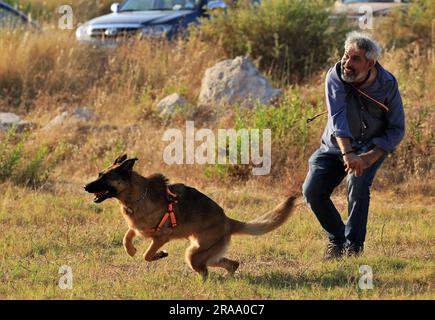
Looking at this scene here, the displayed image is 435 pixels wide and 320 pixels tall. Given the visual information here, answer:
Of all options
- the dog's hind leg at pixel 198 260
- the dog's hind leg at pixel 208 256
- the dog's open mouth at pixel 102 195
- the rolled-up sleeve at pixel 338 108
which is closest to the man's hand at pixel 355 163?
the rolled-up sleeve at pixel 338 108

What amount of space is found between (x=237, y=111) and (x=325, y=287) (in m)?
5.01

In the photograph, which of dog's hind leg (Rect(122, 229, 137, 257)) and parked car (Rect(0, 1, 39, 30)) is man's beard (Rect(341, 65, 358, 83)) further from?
parked car (Rect(0, 1, 39, 30))

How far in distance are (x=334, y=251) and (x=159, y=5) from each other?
35.7 feet

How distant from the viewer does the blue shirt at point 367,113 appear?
23.7 ft

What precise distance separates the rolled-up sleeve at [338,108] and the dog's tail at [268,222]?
712 mm

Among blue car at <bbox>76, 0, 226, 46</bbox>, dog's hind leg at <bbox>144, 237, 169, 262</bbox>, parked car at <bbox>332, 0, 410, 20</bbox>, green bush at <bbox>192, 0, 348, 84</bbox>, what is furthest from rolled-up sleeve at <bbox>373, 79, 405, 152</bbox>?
blue car at <bbox>76, 0, 226, 46</bbox>

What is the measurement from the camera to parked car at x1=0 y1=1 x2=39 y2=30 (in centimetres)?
1633

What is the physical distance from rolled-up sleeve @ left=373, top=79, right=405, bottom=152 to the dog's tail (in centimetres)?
87

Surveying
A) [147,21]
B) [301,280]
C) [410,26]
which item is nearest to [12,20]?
[147,21]

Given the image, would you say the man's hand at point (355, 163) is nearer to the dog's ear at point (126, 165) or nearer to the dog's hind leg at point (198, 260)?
the dog's hind leg at point (198, 260)

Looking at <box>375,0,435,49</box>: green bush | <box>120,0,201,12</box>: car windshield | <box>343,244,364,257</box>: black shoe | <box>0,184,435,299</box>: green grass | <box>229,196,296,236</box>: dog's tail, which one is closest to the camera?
<box>0,184,435,299</box>: green grass

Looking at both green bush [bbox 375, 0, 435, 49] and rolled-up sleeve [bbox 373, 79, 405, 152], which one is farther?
green bush [bbox 375, 0, 435, 49]

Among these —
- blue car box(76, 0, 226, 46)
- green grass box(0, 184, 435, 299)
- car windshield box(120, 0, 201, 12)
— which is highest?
car windshield box(120, 0, 201, 12)

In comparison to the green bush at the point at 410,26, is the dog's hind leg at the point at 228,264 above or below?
below
